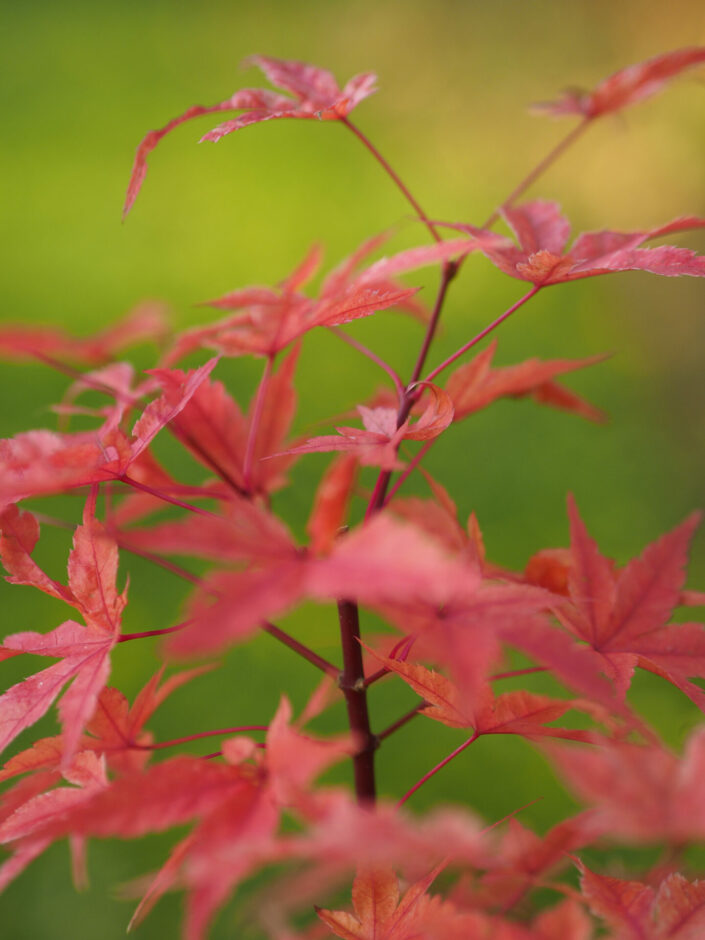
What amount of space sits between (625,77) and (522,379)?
0.26 metres

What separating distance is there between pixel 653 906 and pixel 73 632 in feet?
1.16

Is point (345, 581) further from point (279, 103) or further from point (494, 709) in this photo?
point (279, 103)

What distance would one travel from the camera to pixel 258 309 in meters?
0.69

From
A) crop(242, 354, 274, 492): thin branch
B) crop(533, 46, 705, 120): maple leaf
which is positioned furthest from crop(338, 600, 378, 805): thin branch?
crop(533, 46, 705, 120): maple leaf

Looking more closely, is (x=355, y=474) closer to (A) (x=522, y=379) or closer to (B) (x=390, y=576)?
(A) (x=522, y=379)

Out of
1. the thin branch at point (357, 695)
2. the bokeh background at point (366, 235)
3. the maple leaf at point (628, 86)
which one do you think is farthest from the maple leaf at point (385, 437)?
the bokeh background at point (366, 235)

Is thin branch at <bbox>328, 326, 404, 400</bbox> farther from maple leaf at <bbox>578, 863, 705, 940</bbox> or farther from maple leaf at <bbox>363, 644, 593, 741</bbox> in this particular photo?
maple leaf at <bbox>578, 863, 705, 940</bbox>

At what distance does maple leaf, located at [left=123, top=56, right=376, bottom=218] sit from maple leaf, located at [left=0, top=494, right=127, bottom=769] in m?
0.21

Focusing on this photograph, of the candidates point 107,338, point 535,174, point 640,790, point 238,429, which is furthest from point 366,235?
point 640,790

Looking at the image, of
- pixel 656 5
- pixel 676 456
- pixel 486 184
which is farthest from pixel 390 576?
pixel 656 5

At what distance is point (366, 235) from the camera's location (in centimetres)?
236

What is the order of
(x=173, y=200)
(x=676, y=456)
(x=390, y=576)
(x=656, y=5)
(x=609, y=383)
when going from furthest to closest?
(x=656, y=5), (x=173, y=200), (x=609, y=383), (x=676, y=456), (x=390, y=576)

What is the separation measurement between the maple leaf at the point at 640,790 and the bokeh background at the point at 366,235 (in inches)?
46.8

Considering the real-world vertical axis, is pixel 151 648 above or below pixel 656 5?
below
